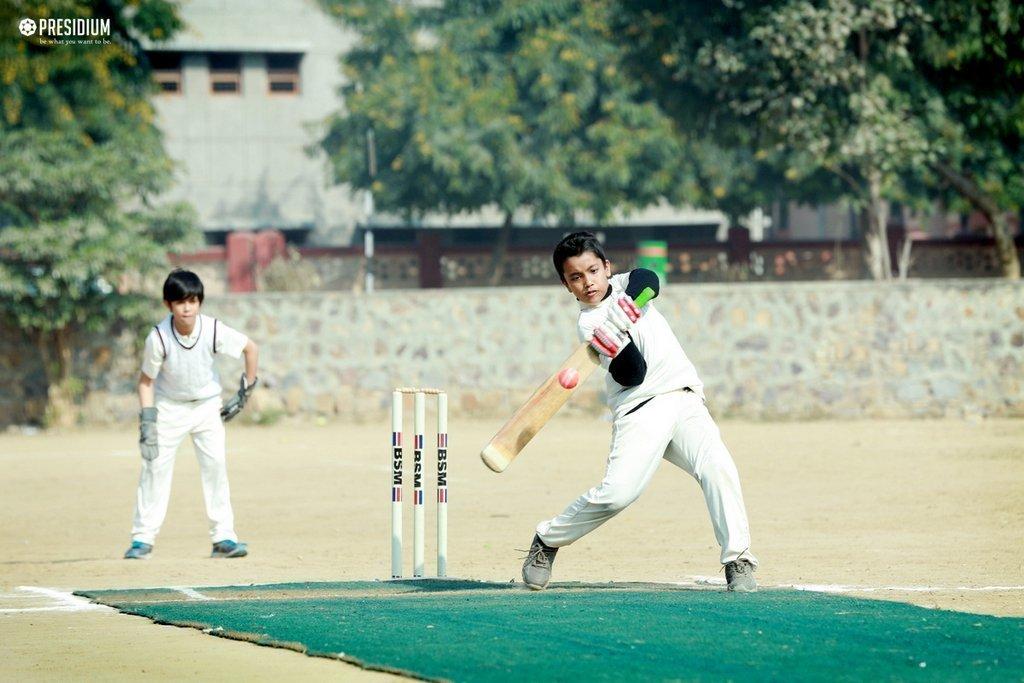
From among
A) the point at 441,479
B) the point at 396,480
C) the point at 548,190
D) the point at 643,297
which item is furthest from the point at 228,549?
the point at 548,190

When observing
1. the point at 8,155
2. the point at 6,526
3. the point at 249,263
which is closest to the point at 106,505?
the point at 6,526

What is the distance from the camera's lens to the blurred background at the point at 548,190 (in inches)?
834

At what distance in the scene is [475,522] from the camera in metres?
12.9

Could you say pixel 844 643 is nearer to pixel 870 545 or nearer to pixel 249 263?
pixel 870 545

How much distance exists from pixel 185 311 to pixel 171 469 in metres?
1.17

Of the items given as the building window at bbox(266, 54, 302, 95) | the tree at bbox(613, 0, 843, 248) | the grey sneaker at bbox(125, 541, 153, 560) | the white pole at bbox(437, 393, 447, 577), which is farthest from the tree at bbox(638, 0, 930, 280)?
the building window at bbox(266, 54, 302, 95)

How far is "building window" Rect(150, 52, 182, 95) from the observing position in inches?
1703

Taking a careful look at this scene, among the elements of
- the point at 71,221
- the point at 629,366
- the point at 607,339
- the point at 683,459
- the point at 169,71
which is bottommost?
the point at 683,459

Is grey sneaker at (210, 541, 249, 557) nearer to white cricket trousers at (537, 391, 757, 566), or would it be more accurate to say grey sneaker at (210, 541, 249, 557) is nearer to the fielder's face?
the fielder's face

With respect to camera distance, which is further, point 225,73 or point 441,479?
point 225,73

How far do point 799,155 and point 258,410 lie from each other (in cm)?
1507

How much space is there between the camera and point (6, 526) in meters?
13.6

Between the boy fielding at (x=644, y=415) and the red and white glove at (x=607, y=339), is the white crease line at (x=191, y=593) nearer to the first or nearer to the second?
the boy fielding at (x=644, y=415)

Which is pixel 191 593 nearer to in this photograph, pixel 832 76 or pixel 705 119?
pixel 832 76
